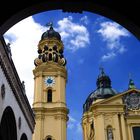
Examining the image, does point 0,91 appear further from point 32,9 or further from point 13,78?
point 32,9

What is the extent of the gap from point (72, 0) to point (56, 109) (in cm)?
3604

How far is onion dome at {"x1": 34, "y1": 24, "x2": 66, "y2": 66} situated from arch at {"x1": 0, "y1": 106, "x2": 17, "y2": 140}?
2441 centimetres

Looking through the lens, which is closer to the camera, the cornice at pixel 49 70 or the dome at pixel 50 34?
the cornice at pixel 49 70

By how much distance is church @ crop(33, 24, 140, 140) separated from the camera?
38.0 m

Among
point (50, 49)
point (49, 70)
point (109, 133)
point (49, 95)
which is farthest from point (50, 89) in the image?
point (109, 133)

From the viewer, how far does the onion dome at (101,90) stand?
1821 inches

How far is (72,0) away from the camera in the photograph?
477cm

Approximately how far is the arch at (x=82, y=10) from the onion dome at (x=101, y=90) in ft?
133

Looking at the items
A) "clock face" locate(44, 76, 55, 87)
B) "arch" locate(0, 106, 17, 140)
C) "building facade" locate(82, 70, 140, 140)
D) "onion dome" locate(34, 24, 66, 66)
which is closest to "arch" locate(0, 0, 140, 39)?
"arch" locate(0, 106, 17, 140)

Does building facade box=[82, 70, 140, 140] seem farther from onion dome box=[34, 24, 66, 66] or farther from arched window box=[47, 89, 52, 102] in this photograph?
onion dome box=[34, 24, 66, 66]

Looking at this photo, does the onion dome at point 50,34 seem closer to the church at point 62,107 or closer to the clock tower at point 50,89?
the clock tower at point 50,89

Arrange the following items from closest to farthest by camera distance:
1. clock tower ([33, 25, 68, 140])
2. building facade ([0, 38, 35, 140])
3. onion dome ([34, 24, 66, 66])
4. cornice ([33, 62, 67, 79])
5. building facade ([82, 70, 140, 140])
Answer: building facade ([0, 38, 35, 140]) → building facade ([82, 70, 140, 140]) → clock tower ([33, 25, 68, 140]) → cornice ([33, 62, 67, 79]) → onion dome ([34, 24, 66, 66])

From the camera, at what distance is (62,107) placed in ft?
132

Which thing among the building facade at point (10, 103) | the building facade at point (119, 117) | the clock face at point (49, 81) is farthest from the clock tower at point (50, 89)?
the building facade at point (10, 103)
